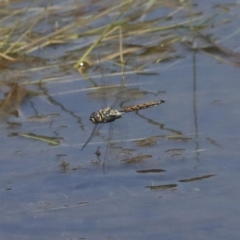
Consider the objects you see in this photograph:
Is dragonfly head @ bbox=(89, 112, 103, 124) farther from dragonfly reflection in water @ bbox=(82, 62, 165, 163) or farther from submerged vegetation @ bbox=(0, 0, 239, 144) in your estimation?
submerged vegetation @ bbox=(0, 0, 239, 144)

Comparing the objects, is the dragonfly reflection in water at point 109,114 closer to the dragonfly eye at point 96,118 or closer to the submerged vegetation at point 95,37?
the dragonfly eye at point 96,118

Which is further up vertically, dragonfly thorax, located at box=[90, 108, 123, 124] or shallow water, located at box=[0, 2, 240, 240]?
dragonfly thorax, located at box=[90, 108, 123, 124]

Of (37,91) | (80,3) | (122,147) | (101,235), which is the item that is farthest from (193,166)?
(80,3)

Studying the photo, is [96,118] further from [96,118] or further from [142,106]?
[142,106]

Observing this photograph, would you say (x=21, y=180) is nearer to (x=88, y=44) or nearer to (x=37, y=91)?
(x=37, y=91)

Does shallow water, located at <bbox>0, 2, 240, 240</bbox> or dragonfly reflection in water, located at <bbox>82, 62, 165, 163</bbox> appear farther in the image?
dragonfly reflection in water, located at <bbox>82, 62, 165, 163</bbox>

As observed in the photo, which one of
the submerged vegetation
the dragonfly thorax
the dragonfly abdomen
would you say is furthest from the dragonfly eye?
the submerged vegetation

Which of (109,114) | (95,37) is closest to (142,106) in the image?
(109,114)

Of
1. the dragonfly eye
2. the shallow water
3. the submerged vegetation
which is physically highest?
the submerged vegetation
